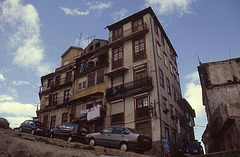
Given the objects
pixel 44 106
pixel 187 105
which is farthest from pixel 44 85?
pixel 187 105

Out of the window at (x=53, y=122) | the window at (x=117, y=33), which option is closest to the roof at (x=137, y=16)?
the window at (x=117, y=33)

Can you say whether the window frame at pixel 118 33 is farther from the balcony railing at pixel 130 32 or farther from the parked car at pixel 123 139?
the parked car at pixel 123 139

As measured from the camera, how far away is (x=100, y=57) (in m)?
32.1

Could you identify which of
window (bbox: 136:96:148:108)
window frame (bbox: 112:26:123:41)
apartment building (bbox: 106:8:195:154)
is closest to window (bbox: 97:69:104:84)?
apartment building (bbox: 106:8:195:154)

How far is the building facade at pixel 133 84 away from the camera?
24266 mm

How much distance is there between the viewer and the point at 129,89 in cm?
2575

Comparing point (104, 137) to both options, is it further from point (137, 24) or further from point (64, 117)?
point (64, 117)

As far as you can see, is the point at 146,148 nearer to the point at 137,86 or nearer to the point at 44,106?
the point at 137,86

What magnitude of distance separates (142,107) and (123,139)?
876cm

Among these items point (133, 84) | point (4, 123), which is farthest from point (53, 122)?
point (133, 84)

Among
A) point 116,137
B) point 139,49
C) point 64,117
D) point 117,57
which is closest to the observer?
point 116,137

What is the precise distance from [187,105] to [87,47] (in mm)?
18008

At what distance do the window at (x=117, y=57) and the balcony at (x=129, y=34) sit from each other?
1.05m

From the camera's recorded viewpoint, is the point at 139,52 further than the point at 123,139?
Yes
